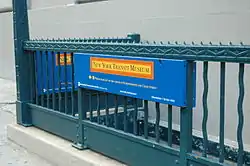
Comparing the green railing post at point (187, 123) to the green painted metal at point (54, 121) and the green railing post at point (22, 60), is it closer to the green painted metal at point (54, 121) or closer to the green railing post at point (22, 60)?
the green painted metal at point (54, 121)

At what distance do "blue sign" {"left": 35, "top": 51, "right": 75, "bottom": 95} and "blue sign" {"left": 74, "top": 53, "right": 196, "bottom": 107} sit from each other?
75 centimetres

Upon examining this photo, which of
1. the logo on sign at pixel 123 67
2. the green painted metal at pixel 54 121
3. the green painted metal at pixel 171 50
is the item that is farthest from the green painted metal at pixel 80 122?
the green painted metal at pixel 171 50

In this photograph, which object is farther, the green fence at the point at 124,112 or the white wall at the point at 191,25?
the white wall at the point at 191,25

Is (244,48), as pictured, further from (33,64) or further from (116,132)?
(33,64)

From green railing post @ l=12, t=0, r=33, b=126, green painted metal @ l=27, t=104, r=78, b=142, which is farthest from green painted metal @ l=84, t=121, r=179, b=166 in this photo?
green railing post @ l=12, t=0, r=33, b=126

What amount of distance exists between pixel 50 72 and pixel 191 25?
2.14 meters

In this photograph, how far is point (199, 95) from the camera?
562cm

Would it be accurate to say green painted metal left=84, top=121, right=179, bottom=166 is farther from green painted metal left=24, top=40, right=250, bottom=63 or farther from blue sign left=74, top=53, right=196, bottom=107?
green painted metal left=24, top=40, right=250, bottom=63

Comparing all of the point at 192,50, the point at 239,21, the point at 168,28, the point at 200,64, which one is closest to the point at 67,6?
the point at 168,28

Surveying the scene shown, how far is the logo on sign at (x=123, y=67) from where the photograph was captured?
11.6 feet

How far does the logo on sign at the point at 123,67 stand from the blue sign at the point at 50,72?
103cm

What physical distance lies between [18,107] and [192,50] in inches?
136

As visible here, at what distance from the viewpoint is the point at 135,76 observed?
12.0ft

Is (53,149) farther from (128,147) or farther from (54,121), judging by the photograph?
(128,147)
